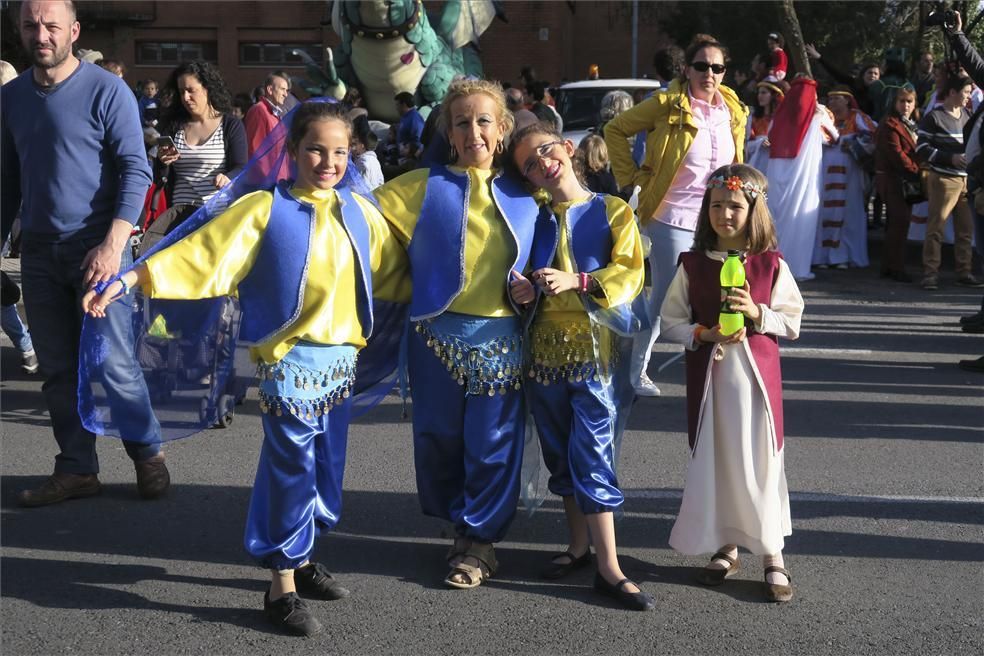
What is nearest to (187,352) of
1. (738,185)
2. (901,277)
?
(738,185)

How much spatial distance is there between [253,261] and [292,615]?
1180 millimetres

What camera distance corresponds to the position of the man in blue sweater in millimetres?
4629

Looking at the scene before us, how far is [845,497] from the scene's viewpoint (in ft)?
16.8

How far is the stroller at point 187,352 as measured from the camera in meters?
4.21

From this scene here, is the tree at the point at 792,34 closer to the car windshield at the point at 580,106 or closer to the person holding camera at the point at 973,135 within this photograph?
the car windshield at the point at 580,106

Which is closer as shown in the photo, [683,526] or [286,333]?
[286,333]

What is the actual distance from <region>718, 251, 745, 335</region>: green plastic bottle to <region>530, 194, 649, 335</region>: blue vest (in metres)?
0.33

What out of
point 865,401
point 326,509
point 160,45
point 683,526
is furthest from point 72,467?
point 160,45

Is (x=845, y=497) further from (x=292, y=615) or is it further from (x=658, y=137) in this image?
(x=292, y=615)

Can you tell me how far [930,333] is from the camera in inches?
361

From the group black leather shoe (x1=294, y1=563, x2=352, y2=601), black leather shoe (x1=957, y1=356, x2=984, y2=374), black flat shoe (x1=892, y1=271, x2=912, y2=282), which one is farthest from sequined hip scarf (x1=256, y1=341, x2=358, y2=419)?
black flat shoe (x1=892, y1=271, x2=912, y2=282)

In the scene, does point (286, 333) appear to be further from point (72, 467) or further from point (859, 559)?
point (859, 559)

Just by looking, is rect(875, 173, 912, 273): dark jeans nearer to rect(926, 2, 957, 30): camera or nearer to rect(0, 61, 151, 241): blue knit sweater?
rect(926, 2, 957, 30): camera

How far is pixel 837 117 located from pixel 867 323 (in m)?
4.14
